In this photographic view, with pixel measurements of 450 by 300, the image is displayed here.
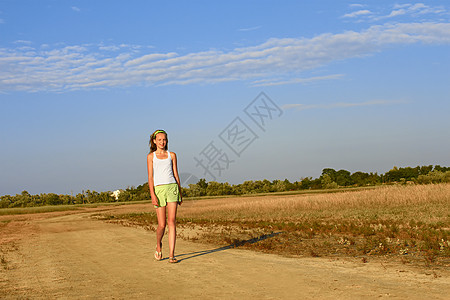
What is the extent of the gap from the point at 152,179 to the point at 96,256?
3328mm

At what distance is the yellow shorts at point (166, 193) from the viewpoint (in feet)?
28.1

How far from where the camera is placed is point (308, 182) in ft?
294

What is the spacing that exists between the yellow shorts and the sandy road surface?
1339mm

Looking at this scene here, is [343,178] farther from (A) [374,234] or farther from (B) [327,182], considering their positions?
(A) [374,234]

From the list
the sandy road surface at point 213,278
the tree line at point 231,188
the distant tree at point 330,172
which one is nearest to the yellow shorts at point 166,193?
the sandy road surface at point 213,278

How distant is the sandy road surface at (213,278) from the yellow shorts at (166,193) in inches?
52.7

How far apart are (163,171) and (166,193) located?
463 mm

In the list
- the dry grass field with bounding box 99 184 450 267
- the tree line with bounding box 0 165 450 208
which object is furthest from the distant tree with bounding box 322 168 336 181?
the dry grass field with bounding box 99 184 450 267

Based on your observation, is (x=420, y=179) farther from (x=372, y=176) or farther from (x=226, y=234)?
(x=226, y=234)

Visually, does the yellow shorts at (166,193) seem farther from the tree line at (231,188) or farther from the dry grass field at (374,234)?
the tree line at (231,188)

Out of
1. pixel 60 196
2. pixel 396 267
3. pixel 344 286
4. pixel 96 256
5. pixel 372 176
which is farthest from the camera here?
pixel 60 196

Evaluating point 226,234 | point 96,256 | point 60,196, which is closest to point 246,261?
point 96,256

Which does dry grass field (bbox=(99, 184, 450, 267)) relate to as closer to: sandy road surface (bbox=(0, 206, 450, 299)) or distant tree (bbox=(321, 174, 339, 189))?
sandy road surface (bbox=(0, 206, 450, 299))

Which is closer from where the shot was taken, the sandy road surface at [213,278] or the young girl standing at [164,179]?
the sandy road surface at [213,278]
